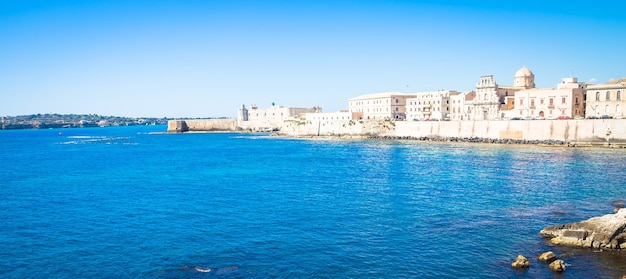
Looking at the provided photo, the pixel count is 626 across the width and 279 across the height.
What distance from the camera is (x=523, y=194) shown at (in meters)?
28.4

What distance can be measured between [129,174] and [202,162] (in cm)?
1046

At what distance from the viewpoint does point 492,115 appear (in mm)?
74688

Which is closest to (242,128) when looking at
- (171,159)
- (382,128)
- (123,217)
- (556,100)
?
(382,128)

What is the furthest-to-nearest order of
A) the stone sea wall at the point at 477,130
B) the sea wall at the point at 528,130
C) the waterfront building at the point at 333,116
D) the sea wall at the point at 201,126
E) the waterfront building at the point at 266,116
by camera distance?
1. the sea wall at the point at 201,126
2. the waterfront building at the point at 266,116
3. the waterfront building at the point at 333,116
4. the stone sea wall at the point at 477,130
5. the sea wall at the point at 528,130

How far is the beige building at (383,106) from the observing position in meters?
92.2

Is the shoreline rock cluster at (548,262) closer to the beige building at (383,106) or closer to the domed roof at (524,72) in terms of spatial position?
the beige building at (383,106)

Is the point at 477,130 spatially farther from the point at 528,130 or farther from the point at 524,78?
the point at 524,78

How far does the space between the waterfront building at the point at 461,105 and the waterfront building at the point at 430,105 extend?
127cm

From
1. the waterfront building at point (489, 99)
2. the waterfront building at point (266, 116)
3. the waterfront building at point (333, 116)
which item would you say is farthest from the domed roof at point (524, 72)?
the waterfront building at point (266, 116)

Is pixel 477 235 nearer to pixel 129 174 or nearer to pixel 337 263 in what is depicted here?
pixel 337 263

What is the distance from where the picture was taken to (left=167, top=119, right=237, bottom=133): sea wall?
13362cm

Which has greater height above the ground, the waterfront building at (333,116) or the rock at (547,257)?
the waterfront building at (333,116)

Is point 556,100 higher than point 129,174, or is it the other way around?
point 556,100

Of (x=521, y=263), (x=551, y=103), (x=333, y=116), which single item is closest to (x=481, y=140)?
(x=551, y=103)
